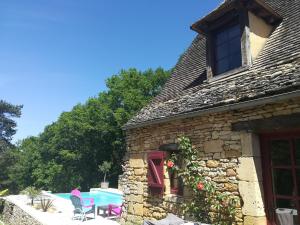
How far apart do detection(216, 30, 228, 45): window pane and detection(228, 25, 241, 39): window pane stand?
146mm

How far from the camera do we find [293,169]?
5.38 metres

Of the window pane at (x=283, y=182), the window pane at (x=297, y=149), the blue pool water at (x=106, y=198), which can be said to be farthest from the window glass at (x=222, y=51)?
the blue pool water at (x=106, y=198)

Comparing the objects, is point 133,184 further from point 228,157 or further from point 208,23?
point 208,23

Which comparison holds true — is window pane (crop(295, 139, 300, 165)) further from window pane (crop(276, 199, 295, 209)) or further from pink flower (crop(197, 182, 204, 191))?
pink flower (crop(197, 182, 204, 191))

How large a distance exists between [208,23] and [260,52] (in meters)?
1.67

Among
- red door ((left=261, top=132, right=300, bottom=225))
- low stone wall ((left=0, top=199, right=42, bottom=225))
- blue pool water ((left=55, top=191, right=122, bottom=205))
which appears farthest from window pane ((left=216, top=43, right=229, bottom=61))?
blue pool water ((left=55, top=191, right=122, bottom=205))

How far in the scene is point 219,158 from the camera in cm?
628

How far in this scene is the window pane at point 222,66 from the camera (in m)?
7.85

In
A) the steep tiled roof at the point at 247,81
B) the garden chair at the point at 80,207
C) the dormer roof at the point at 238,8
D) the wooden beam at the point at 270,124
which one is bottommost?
the garden chair at the point at 80,207

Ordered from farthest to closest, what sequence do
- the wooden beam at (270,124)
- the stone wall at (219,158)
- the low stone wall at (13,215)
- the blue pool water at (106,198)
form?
1. the blue pool water at (106,198)
2. the low stone wall at (13,215)
3. the stone wall at (219,158)
4. the wooden beam at (270,124)

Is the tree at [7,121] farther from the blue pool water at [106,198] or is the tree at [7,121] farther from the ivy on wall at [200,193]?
the ivy on wall at [200,193]

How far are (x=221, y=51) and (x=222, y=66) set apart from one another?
45cm

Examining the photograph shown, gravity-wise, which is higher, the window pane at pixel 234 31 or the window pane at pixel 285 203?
the window pane at pixel 234 31

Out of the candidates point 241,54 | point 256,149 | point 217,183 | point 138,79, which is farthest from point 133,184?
point 138,79
